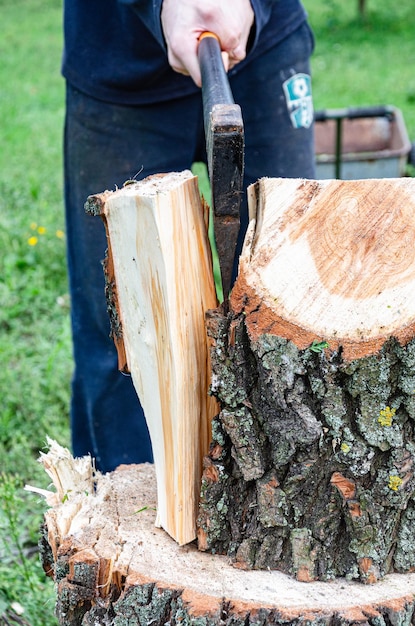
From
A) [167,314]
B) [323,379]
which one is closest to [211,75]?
[167,314]

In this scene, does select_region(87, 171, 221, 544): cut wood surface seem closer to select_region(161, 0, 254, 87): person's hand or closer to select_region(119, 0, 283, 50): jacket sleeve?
select_region(161, 0, 254, 87): person's hand

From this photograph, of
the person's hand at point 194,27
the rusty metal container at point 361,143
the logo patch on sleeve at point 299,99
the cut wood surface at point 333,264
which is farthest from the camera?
the rusty metal container at point 361,143

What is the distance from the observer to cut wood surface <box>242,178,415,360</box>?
4.25 ft

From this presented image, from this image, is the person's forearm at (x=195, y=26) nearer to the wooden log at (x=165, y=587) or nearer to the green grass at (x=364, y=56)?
the wooden log at (x=165, y=587)

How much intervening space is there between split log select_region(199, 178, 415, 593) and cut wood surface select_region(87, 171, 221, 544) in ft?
0.29

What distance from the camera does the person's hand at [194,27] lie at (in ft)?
5.25

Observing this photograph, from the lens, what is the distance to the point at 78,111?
233 centimetres

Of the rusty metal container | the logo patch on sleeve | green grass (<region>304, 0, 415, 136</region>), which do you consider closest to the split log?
the logo patch on sleeve

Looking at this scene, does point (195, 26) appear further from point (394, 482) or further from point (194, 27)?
point (394, 482)

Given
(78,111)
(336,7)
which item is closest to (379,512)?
(78,111)

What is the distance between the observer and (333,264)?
1.33m

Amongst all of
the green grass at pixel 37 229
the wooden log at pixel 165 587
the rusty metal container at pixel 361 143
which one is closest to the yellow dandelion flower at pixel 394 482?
the wooden log at pixel 165 587

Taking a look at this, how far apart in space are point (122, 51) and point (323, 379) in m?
1.35

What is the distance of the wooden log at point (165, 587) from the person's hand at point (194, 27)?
2.97 feet
